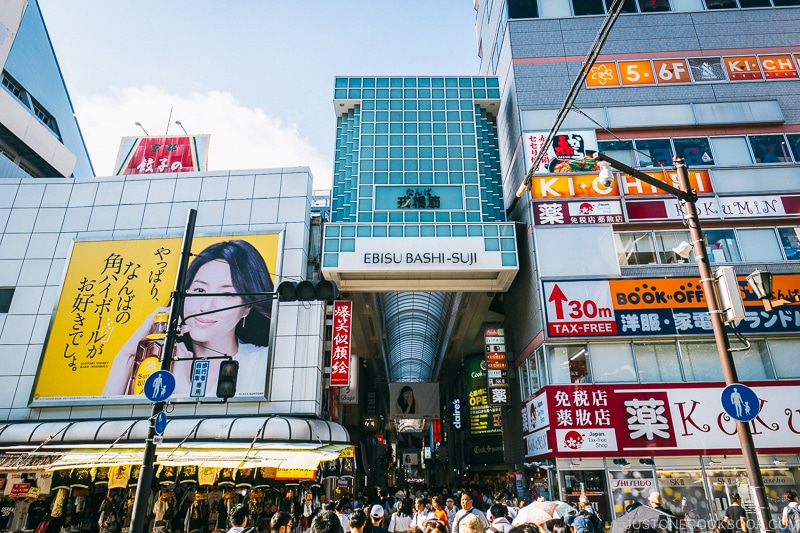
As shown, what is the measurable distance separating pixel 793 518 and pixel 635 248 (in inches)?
411

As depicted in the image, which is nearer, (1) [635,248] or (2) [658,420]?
(2) [658,420]

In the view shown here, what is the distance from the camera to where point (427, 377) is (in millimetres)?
46688

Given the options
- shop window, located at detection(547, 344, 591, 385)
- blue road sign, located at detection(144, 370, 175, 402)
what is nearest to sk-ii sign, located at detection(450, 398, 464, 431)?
shop window, located at detection(547, 344, 591, 385)

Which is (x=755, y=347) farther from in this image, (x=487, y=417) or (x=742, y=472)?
(x=487, y=417)

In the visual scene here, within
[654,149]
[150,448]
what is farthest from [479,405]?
[150,448]

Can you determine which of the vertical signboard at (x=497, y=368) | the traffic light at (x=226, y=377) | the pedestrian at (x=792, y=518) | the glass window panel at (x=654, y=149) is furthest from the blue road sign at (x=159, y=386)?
the glass window panel at (x=654, y=149)

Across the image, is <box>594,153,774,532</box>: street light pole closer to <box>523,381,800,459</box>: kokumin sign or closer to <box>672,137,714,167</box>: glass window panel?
<box>523,381,800,459</box>: kokumin sign

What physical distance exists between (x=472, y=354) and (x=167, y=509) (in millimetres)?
23235

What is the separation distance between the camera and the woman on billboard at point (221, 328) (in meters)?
17.3

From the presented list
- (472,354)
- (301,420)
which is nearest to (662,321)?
(301,420)

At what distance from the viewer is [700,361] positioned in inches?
663

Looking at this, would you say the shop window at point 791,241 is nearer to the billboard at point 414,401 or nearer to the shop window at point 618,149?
the shop window at point 618,149

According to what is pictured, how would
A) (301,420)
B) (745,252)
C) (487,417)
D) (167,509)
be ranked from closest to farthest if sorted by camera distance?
(167,509) < (301,420) < (745,252) < (487,417)

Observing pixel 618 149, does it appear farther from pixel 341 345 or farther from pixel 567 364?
pixel 341 345
